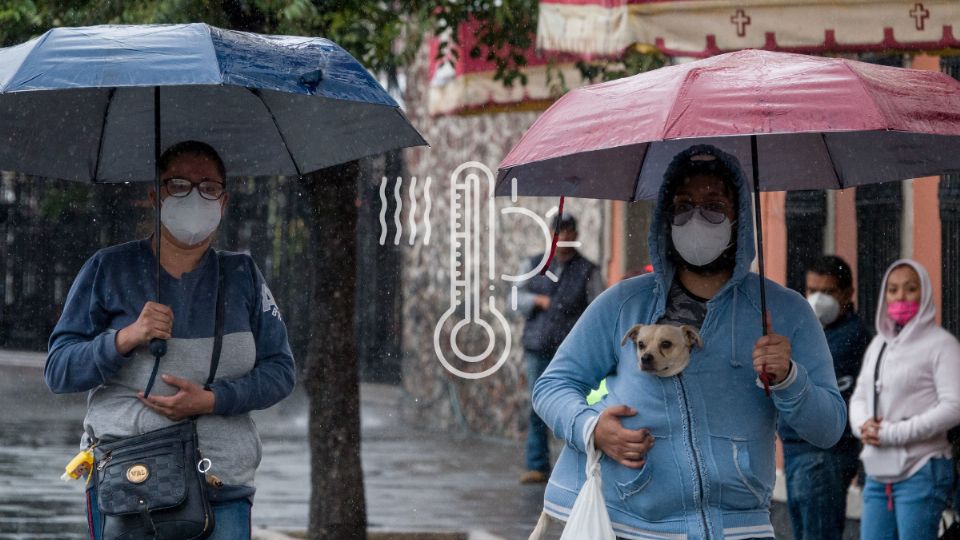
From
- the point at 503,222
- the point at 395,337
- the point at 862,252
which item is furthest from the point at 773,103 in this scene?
the point at 395,337

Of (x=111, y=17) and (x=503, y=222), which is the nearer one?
(x=111, y=17)

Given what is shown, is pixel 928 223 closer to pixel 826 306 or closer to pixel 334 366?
pixel 826 306

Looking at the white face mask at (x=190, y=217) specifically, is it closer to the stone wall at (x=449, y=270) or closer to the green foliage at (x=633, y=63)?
the green foliage at (x=633, y=63)

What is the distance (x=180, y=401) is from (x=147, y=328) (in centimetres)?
23

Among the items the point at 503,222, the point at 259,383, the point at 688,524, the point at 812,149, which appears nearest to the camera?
the point at 688,524

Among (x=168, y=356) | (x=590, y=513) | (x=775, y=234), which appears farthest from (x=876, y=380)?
(x=775, y=234)

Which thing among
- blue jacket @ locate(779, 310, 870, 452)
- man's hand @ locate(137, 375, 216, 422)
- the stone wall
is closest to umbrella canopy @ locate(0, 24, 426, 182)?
man's hand @ locate(137, 375, 216, 422)

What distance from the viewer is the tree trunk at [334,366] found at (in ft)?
31.0

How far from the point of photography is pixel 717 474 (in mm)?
4348

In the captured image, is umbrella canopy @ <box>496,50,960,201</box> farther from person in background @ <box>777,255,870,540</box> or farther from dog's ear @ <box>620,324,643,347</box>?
person in background @ <box>777,255,870,540</box>

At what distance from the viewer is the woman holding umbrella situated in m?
4.79

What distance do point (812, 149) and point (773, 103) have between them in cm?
122

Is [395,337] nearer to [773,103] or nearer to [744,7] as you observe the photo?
[744,7]

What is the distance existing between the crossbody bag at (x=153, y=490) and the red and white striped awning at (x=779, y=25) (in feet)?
12.3
